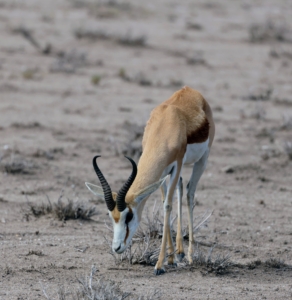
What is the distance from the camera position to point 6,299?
213 inches

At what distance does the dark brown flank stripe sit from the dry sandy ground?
1228 mm

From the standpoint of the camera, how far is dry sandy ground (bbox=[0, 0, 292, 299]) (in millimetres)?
6258

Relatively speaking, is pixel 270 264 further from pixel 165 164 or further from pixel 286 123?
pixel 286 123

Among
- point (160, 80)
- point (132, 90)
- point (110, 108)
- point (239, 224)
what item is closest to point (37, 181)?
point (239, 224)

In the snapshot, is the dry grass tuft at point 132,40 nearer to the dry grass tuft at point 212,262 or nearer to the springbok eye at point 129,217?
the dry grass tuft at point 212,262

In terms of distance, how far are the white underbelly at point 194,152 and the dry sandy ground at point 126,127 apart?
3.47ft

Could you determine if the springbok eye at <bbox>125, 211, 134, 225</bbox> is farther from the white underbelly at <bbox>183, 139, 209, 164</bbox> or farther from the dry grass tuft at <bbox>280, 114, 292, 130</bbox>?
the dry grass tuft at <bbox>280, 114, 292, 130</bbox>

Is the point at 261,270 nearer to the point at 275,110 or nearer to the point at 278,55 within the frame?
the point at 275,110

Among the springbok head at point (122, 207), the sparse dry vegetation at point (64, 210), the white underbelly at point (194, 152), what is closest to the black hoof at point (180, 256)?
the white underbelly at point (194, 152)

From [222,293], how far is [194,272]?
551 millimetres

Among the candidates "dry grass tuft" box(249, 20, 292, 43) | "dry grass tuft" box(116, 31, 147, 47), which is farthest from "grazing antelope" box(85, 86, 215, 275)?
"dry grass tuft" box(249, 20, 292, 43)

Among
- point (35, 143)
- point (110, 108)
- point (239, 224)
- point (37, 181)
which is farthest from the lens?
point (110, 108)

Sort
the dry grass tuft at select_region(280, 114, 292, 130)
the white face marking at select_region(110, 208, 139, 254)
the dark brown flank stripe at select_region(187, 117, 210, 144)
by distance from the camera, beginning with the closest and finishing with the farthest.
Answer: the white face marking at select_region(110, 208, 139, 254) < the dark brown flank stripe at select_region(187, 117, 210, 144) < the dry grass tuft at select_region(280, 114, 292, 130)

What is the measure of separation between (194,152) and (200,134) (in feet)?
0.62
